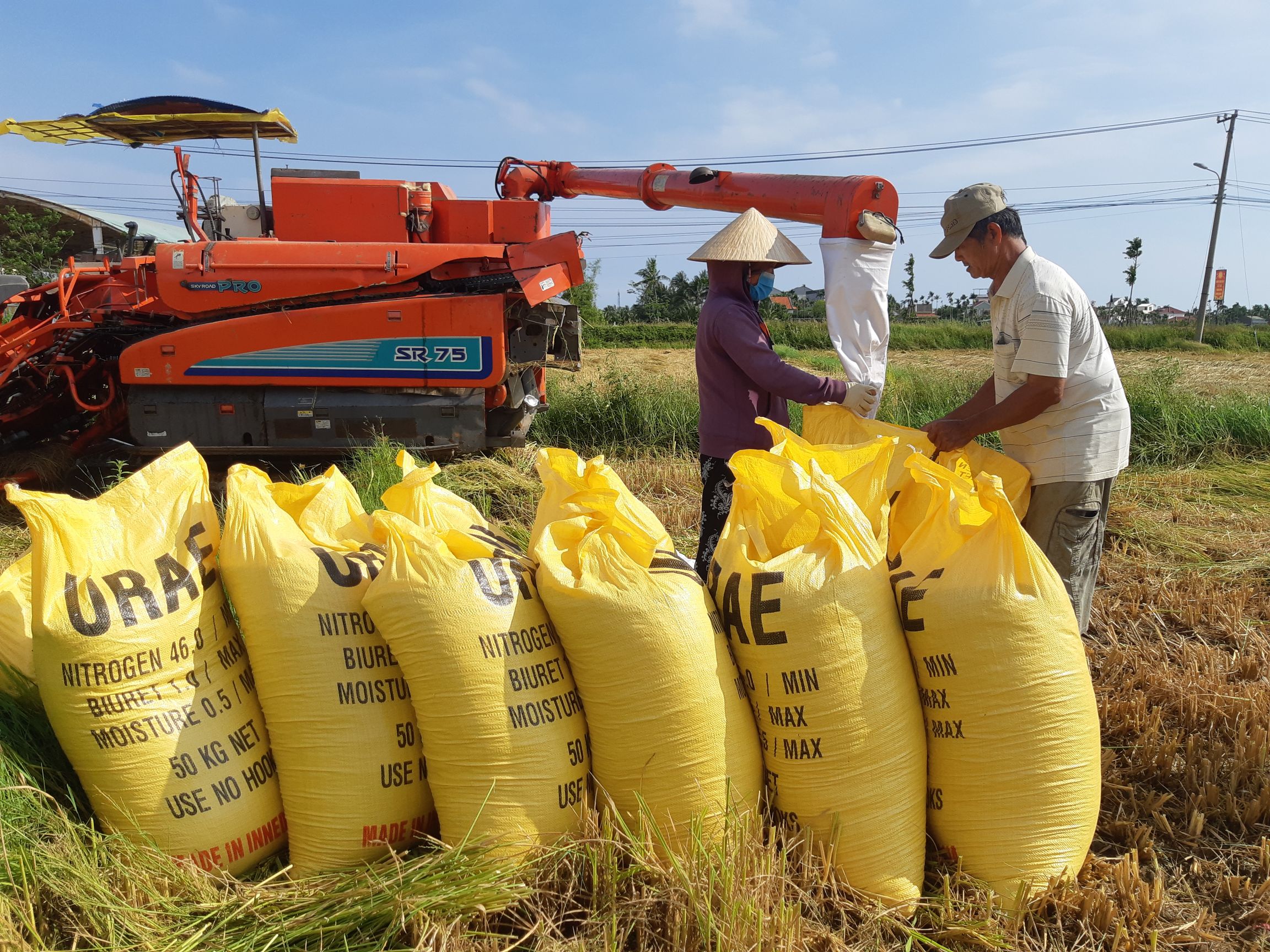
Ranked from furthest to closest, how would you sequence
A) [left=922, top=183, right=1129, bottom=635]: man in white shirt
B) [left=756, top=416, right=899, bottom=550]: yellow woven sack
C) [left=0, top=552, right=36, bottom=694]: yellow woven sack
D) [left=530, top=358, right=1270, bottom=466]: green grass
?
[left=530, top=358, right=1270, bottom=466]: green grass
[left=922, top=183, right=1129, bottom=635]: man in white shirt
[left=756, top=416, right=899, bottom=550]: yellow woven sack
[left=0, top=552, right=36, bottom=694]: yellow woven sack

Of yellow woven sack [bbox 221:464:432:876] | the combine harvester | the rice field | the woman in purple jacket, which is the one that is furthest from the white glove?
the combine harvester

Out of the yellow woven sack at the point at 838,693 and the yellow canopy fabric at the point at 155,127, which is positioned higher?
the yellow canopy fabric at the point at 155,127

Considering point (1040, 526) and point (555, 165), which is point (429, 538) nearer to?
point (1040, 526)

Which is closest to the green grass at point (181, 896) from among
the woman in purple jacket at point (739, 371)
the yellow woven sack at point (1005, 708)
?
the yellow woven sack at point (1005, 708)

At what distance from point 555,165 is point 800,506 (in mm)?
5186

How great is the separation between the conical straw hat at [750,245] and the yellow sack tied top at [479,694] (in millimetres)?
1515

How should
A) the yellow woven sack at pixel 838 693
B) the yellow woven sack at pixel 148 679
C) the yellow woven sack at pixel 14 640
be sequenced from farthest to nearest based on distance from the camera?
the yellow woven sack at pixel 14 640, the yellow woven sack at pixel 838 693, the yellow woven sack at pixel 148 679

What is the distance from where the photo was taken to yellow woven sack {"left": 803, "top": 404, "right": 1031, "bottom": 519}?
8.56ft

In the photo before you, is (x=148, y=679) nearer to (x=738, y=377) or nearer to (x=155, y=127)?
(x=738, y=377)

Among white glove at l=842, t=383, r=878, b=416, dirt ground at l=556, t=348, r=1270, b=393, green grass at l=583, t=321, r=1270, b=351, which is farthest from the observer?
green grass at l=583, t=321, r=1270, b=351

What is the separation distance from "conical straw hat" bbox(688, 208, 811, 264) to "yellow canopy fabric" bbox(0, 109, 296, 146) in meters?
5.06

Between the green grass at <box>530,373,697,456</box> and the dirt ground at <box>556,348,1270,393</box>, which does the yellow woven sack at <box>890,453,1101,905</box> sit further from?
the dirt ground at <box>556,348,1270,393</box>

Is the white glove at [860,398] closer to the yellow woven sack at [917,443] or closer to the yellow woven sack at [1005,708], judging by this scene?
the yellow woven sack at [917,443]

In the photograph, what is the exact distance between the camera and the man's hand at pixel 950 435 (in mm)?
2621
